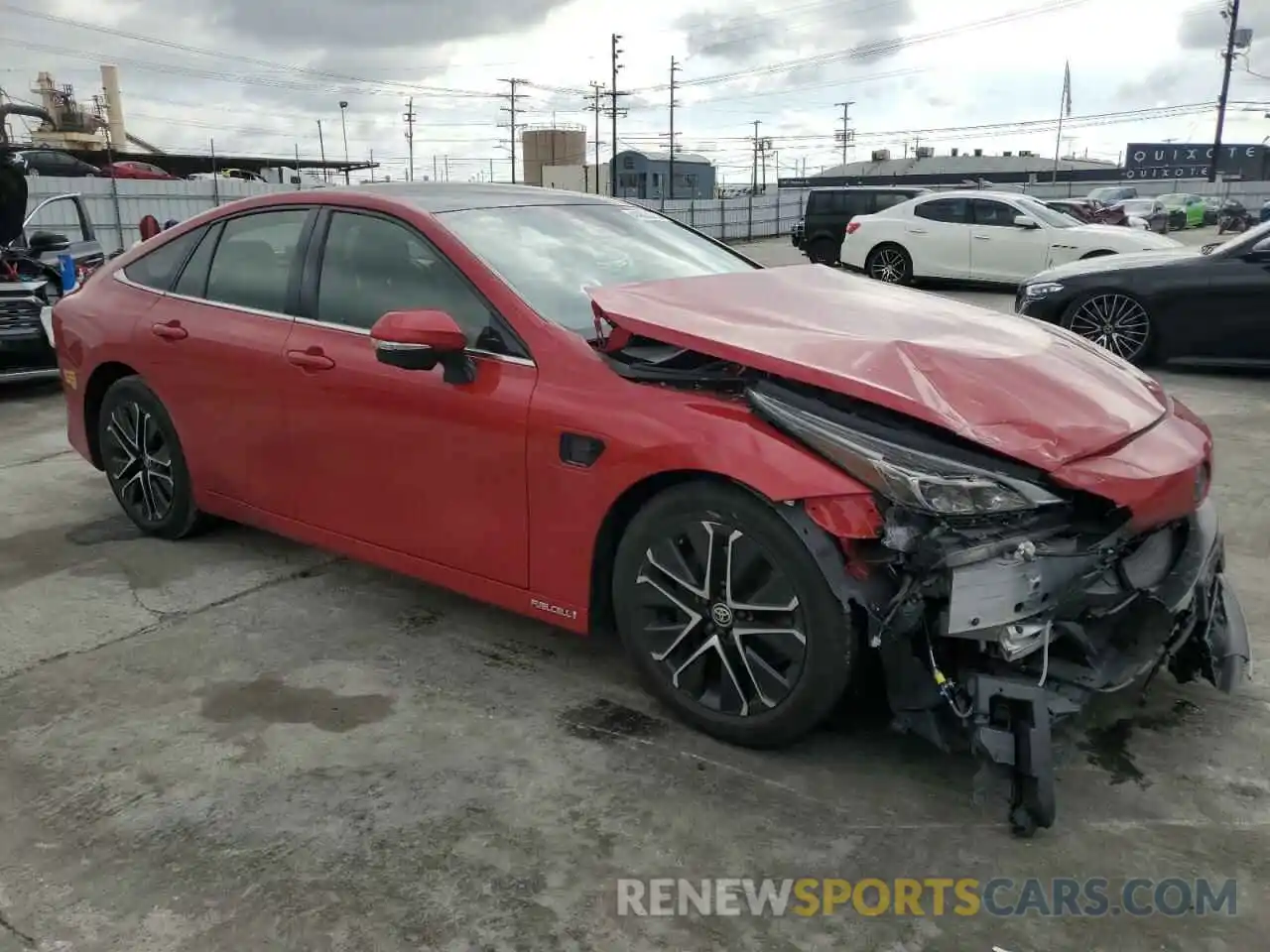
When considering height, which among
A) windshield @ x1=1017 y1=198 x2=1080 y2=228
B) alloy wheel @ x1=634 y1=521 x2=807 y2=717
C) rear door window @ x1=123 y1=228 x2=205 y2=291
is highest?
windshield @ x1=1017 y1=198 x2=1080 y2=228

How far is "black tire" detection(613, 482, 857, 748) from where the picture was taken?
2.51 metres

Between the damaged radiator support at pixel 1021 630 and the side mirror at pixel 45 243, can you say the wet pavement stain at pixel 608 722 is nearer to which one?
the damaged radiator support at pixel 1021 630

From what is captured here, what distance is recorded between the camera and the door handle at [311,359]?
3.49 metres

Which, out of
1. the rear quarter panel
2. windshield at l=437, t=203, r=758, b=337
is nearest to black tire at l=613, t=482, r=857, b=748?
windshield at l=437, t=203, r=758, b=337

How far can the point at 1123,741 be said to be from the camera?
284cm

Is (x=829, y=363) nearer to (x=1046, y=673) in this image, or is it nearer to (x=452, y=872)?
(x=1046, y=673)

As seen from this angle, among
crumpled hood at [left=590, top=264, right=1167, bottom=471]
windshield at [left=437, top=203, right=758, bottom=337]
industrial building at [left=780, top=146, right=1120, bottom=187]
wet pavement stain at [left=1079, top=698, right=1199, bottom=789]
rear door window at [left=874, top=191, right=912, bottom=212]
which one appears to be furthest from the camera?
industrial building at [left=780, top=146, right=1120, bottom=187]

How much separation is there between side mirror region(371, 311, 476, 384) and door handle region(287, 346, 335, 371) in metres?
0.57

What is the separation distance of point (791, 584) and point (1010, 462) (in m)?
0.61

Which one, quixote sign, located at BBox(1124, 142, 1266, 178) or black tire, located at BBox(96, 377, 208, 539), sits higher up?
quixote sign, located at BBox(1124, 142, 1266, 178)

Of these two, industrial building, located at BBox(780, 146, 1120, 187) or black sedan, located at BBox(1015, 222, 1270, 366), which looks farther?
industrial building, located at BBox(780, 146, 1120, 187)

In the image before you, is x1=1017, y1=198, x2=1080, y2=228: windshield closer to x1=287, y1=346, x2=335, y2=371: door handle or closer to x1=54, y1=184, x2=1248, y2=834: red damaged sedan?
x1=54, y1=184, x2=1248, y2=834: red damaged sedan

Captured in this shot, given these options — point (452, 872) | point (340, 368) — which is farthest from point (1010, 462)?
point (340, 368)

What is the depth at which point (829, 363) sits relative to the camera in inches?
101
